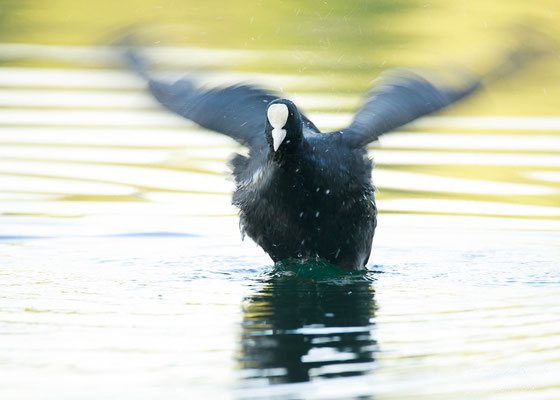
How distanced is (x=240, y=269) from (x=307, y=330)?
1651mm

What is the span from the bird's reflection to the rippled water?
1 cm

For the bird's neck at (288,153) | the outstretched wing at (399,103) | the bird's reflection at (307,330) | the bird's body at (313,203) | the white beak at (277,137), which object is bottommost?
the bird's reflection at (307,330)

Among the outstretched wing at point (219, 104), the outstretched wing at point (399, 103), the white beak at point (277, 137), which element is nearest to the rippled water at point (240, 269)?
the outstretched wing at point (219, 104)

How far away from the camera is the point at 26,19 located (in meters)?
14.3

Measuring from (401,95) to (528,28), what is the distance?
2.73 ft

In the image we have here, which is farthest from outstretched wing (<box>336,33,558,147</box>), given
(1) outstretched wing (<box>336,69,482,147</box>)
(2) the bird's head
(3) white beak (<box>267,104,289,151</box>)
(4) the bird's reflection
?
(4) the bird's reflection

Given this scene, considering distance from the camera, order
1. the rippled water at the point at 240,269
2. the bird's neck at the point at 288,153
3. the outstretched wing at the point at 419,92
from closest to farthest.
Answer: the rippled water at the point at 240,269 → the bird's neck at the point at 288,153 → the outstretched wing at the point at 419,92

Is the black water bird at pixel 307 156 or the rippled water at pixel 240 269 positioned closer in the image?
the rippled water at pixel 240 269

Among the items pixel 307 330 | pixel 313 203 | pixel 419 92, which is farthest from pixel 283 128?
pixel 307 330

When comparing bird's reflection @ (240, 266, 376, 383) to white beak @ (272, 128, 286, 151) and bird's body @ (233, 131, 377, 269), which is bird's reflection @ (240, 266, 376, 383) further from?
white beak @ (272, 128, 286, 151)

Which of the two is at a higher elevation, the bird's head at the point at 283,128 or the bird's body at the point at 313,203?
the bird's head at the point at 283,128

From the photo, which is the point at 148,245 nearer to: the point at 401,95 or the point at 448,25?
the point at 401,95

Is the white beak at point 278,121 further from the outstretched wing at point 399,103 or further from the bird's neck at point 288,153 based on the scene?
the outstretched wing at point 399,103

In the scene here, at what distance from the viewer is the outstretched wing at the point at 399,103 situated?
6230 mm
